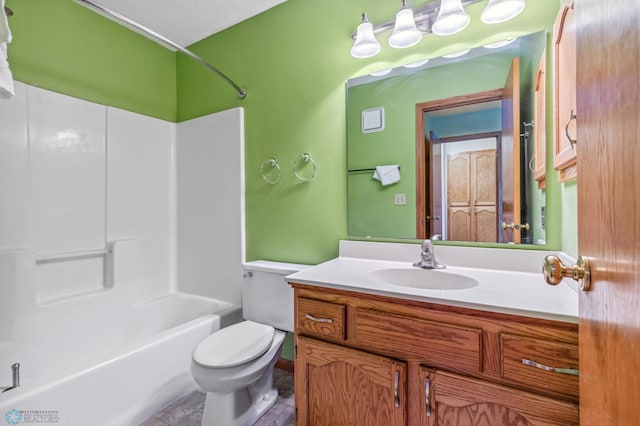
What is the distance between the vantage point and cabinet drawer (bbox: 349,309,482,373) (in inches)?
35.5

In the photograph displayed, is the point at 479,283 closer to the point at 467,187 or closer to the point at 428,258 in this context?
the point at 428,258

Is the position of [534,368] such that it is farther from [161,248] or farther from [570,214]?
[161,248]

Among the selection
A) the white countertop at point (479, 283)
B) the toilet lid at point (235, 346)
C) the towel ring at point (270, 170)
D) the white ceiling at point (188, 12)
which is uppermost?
the white ceiling at point (188, 12)

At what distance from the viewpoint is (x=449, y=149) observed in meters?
1.43

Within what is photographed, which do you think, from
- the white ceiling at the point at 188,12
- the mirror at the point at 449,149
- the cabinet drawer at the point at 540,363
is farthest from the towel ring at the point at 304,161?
the cabinet drawer at the point at 540,363

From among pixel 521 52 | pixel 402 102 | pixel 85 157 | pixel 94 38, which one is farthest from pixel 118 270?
pixel 521 52

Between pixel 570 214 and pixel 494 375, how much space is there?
67 centimetres

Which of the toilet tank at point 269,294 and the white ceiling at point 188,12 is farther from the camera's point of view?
the white ceiling at point 188,12

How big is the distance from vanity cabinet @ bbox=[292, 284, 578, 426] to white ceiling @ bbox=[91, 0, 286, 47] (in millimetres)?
1876

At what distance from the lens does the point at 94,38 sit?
6.47 ft
